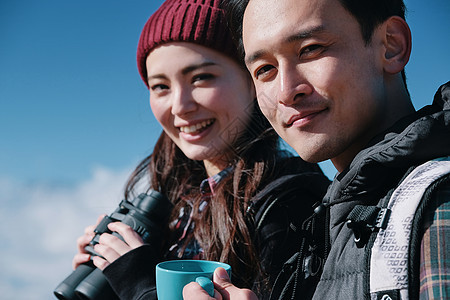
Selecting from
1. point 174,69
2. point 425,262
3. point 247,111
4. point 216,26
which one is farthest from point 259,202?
point 425,262

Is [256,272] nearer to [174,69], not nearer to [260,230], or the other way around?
[260,230]

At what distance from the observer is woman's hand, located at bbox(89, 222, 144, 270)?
163cm

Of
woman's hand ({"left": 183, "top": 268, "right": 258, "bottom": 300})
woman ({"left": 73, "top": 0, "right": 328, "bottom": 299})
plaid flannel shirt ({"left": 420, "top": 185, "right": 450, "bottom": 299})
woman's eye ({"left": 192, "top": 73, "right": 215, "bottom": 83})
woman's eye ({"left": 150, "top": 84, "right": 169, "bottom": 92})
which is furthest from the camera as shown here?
woman's eye ({"left": 150, "top": 84, "right": 169, "bottom": 92})

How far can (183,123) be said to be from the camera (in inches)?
73.2

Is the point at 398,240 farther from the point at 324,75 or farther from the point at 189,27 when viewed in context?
the point at 189,27

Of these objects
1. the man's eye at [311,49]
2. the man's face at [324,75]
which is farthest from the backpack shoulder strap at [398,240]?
the man's eye at [311,49]

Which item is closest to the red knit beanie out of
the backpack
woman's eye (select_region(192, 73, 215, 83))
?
woman's eye (select_region(192, 73, 215, 83))

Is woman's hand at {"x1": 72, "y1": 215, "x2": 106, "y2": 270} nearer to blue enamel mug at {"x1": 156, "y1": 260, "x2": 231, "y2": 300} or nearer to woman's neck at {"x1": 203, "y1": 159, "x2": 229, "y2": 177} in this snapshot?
woman's neck at {"x1": 203, "y1": 159, "x2": 229, "y2": 177}

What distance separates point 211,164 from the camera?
200 cm

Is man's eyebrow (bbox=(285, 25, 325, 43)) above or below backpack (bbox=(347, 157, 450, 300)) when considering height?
above

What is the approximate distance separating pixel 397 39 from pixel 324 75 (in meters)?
0.24

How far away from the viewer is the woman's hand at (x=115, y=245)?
1632mm

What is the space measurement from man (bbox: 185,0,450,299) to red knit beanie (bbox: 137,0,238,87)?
0.66 meters

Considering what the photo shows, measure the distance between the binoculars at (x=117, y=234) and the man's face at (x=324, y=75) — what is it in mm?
925
